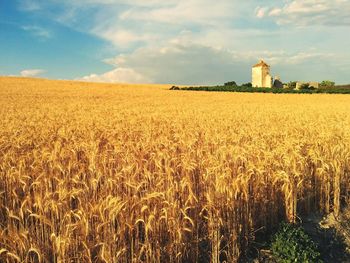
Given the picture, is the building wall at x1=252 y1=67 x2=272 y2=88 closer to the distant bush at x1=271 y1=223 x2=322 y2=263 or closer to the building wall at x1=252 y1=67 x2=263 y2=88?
the building wall at x1=252 y1=67 x2=263 y2=88

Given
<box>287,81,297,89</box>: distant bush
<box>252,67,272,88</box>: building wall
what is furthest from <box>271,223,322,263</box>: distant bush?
<box>287,81,297,89</box>: distant bush

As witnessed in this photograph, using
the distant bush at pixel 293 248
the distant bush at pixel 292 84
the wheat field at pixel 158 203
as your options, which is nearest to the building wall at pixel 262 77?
the distant bush at pixel 292 84

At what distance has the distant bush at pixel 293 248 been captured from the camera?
495cm

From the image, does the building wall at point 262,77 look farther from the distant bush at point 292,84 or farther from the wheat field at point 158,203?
the wheat field at point 158,203

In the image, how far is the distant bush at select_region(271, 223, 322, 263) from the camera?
495 centimetres

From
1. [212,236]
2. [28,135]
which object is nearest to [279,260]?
[212,236]

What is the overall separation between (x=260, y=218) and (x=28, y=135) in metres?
8.02

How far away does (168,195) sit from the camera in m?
4.85

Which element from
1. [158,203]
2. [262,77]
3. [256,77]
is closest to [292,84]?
[262,77]

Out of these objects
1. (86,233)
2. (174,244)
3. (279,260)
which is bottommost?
(279,260)

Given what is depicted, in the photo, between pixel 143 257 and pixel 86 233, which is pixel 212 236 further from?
pixel 86 233

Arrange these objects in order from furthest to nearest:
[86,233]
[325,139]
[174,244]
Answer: [325,139], [174,244], [86,233]

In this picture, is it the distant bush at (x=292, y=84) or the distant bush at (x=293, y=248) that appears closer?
the distant bush at (x=293, y=248)

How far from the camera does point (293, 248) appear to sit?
196 inches
